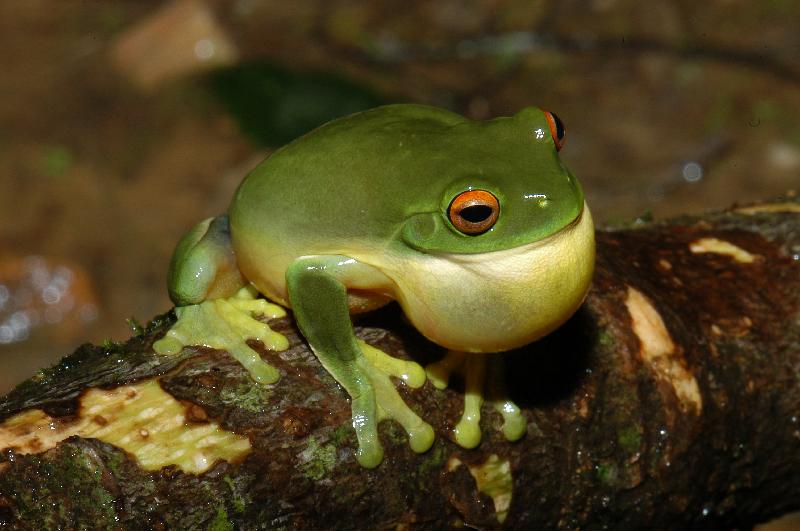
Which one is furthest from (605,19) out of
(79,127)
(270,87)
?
(79,127)

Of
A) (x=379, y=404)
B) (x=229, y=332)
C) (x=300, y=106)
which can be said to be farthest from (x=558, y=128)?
(x=300, y=106)

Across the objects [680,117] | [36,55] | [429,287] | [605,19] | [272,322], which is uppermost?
[429,287]

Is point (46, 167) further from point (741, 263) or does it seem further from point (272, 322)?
point (741, 263)

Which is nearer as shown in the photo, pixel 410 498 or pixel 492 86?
pixel 410 498

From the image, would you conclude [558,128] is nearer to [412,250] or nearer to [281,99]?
[412,250]

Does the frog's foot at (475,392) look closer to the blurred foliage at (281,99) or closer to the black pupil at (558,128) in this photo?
the black pupil at (558,128)

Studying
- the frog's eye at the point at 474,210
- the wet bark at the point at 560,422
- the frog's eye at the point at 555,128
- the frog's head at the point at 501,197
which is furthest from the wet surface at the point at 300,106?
the frog's eye at the point at 474,210

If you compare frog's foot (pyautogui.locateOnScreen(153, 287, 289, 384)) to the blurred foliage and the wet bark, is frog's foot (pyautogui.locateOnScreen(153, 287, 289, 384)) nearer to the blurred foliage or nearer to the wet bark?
the wet bark
